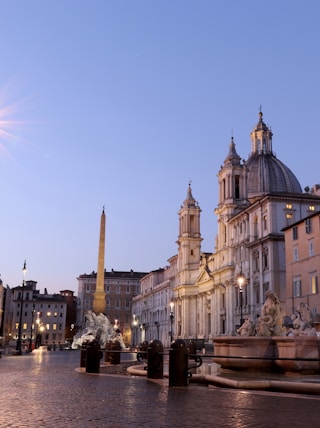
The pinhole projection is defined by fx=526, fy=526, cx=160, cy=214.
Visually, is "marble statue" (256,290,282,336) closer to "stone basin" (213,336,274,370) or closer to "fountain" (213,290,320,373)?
"fountain" (213,290,320,373)

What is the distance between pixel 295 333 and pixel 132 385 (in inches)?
302

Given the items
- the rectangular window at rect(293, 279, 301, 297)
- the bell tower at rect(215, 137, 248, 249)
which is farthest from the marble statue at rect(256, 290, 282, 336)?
the bell tower at rect(215, 137, 248, 249)

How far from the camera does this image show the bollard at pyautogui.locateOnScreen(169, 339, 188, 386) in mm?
13875

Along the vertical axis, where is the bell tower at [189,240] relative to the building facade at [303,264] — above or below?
above

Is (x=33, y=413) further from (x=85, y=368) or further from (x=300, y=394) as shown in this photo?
(x=85, y=368)

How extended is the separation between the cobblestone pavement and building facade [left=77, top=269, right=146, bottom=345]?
13326 cm

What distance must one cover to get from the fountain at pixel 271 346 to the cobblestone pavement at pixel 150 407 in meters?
3.90

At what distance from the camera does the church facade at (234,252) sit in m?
67.1

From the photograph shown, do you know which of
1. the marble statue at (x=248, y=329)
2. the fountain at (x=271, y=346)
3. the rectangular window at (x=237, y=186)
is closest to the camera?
the fountain at (x=271, y=346)

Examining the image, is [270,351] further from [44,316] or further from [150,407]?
[44,316]

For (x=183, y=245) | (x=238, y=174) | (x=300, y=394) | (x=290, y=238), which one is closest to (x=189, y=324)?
(x=183, y=245)

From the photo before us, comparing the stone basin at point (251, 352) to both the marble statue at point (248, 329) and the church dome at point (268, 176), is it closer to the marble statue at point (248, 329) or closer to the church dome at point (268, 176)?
the marble statue at point (248, 329)

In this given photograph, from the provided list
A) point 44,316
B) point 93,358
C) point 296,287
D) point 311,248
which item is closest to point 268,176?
point 296,287

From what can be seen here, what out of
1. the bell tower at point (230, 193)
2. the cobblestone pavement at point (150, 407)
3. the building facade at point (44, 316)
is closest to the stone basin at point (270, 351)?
the cobblestone pavement at point (150, 407)
